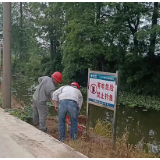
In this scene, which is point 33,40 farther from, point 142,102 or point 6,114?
point 6,114

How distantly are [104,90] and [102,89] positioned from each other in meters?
0.07

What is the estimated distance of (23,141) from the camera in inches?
189

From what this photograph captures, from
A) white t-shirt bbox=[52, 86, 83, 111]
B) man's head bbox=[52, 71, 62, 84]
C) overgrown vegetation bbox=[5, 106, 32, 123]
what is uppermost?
man's head bbox=[52, 71, 62, 84]

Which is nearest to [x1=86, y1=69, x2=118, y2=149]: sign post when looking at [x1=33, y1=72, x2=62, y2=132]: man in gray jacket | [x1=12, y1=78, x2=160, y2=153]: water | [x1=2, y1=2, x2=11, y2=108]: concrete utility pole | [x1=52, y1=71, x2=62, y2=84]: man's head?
[x1=52, y1=71, x2=62, y2=84]: man's head

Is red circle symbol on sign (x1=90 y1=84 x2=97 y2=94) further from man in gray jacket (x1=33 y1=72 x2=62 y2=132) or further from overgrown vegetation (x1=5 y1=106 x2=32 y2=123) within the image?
overgrown vegetation (x1=5 y1=106 x2=32 y2=123)

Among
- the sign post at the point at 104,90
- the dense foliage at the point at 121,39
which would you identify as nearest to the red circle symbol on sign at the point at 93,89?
the sign post at the point at 104,90

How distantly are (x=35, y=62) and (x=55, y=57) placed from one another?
858cm

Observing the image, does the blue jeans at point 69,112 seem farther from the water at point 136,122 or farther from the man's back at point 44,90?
the water at point 136,122

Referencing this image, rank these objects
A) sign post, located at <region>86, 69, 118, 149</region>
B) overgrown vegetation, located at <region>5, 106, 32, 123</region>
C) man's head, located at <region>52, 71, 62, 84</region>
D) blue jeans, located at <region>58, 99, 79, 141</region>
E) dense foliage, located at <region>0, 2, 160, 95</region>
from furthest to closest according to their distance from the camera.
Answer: dense foliage, located at <region>0, 2, 160, 95</region> → overgrown vegetation, located at <region>5, 106, 32, 123</region> → man's head, located at <region>52, 71, 62, 84</region> → blue jeans, located at <region>58, 99, 79, 141</region> → sign post, located at <region>86, 69, 118, 149</region>

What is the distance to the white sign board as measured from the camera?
4773 mm

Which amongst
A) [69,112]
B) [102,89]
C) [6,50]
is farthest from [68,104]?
[6,50]

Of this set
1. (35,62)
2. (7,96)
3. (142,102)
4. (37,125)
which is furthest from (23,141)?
(35,62)

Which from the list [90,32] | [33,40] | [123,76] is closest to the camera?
[90,32]

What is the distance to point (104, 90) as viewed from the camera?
498 centimetres
